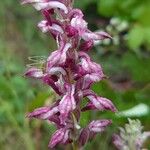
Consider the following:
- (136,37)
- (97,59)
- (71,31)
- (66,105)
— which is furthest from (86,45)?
(97,59)

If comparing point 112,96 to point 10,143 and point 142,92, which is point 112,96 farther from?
point 10,143

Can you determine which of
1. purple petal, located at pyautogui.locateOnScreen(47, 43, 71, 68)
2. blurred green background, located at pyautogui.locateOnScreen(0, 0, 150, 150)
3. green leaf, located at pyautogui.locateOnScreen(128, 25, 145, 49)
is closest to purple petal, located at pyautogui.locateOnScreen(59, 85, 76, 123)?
purple petal, located at pyautogui.locateOnScreen(47, 43, 71, 68)

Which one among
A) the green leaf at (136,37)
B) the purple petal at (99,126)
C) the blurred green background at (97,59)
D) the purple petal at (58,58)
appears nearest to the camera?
the purple petal at (58,58)

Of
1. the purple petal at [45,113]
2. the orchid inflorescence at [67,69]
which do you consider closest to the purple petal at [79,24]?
the orchid inflorescence at [67,69]

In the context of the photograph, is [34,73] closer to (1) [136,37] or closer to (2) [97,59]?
(1) [136,37]

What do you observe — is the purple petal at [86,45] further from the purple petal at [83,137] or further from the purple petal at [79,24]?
the purple petal at [83,137]

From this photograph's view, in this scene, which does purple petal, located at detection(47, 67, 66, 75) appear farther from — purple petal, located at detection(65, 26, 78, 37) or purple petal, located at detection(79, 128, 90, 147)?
purple petal, located at detection(79, 128, 90, 147)
